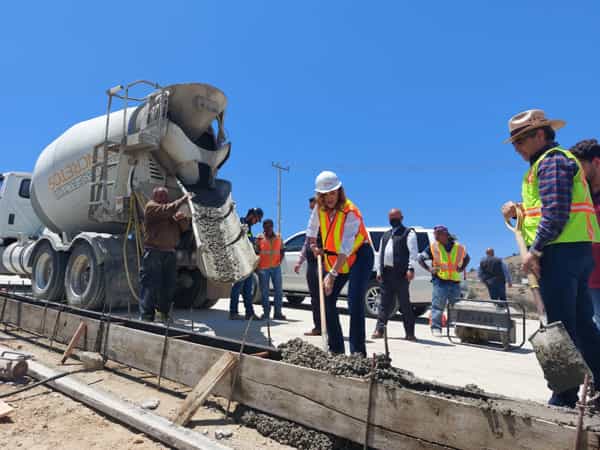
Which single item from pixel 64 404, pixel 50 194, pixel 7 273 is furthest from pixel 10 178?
pixel 64 404

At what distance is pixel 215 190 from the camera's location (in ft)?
24.2

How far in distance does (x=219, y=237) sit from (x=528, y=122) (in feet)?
15.9

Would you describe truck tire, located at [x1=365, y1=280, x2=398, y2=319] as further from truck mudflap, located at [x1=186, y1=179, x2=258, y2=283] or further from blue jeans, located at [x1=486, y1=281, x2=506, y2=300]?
truck mudflap, located at [x1=186, y1=179, x2=258, y2=283]

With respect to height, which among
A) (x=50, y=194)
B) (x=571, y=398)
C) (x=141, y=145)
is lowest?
(x=571, y=398)

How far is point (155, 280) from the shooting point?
5.46 meters

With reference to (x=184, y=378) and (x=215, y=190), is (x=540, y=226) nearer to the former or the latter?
(x=184, y=378)

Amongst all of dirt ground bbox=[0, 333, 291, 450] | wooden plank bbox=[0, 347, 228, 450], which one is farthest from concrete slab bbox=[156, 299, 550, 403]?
wooden plank bbox=[0, 347, 228, 450]

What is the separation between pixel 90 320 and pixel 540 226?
392 centimetres

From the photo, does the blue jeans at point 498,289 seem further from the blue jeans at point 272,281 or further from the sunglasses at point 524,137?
the sunglasses at point 524,137

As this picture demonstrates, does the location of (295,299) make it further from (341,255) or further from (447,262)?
(341,255)

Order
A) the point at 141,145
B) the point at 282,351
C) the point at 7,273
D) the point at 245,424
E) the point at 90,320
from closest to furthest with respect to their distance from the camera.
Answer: the point at 245,424, the point at 282,351, the point at 90,320, the point at 141,145, the point at 7,273

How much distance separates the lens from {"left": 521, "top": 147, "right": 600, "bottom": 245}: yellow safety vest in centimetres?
250

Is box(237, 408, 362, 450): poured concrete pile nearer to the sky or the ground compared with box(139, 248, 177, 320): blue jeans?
nearer to the ground

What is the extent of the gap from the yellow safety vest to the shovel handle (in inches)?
3.6
